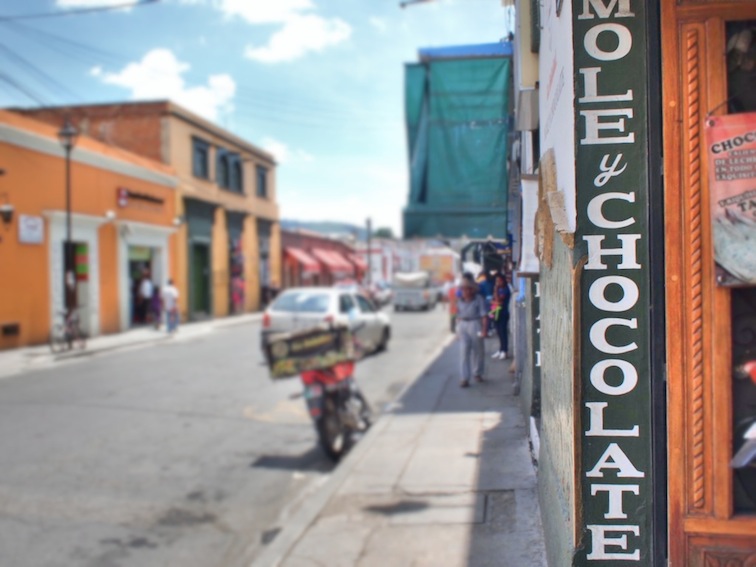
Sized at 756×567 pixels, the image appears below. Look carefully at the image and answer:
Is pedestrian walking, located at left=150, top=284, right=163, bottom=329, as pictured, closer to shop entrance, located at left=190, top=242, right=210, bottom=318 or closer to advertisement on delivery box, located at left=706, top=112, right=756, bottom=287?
shop entrance, located at left=190, top=242, right=210, bottom=318

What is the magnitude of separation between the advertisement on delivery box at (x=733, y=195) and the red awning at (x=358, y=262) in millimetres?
49041

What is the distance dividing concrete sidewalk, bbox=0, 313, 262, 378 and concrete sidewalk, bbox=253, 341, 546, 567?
9.29 meters

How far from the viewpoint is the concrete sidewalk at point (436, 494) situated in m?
2.32

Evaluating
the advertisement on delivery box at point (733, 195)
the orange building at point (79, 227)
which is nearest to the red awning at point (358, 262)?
the orange building at point (79, 227)

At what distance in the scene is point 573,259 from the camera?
201 cm

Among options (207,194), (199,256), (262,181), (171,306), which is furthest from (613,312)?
(262,181)

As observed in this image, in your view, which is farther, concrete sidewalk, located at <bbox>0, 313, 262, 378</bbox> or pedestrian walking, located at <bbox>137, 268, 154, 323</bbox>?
pedestrian walking, located at <bbox>137, 268, 154, 323</bbox>

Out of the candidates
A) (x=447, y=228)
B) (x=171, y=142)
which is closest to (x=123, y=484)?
(x=447, y=228)

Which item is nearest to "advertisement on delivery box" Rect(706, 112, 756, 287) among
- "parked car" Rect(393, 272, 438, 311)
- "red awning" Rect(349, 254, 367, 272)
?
"parked car" Rect(393, 272, 438, 311)

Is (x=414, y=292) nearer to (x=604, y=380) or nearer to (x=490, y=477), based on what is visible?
(x=490, y=477)

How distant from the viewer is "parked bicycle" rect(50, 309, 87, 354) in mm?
16438

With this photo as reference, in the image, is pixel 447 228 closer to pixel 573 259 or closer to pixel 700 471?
pixel 573 259

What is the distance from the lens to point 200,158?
28266 millimetres

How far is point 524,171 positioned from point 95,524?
5075 millimetres
